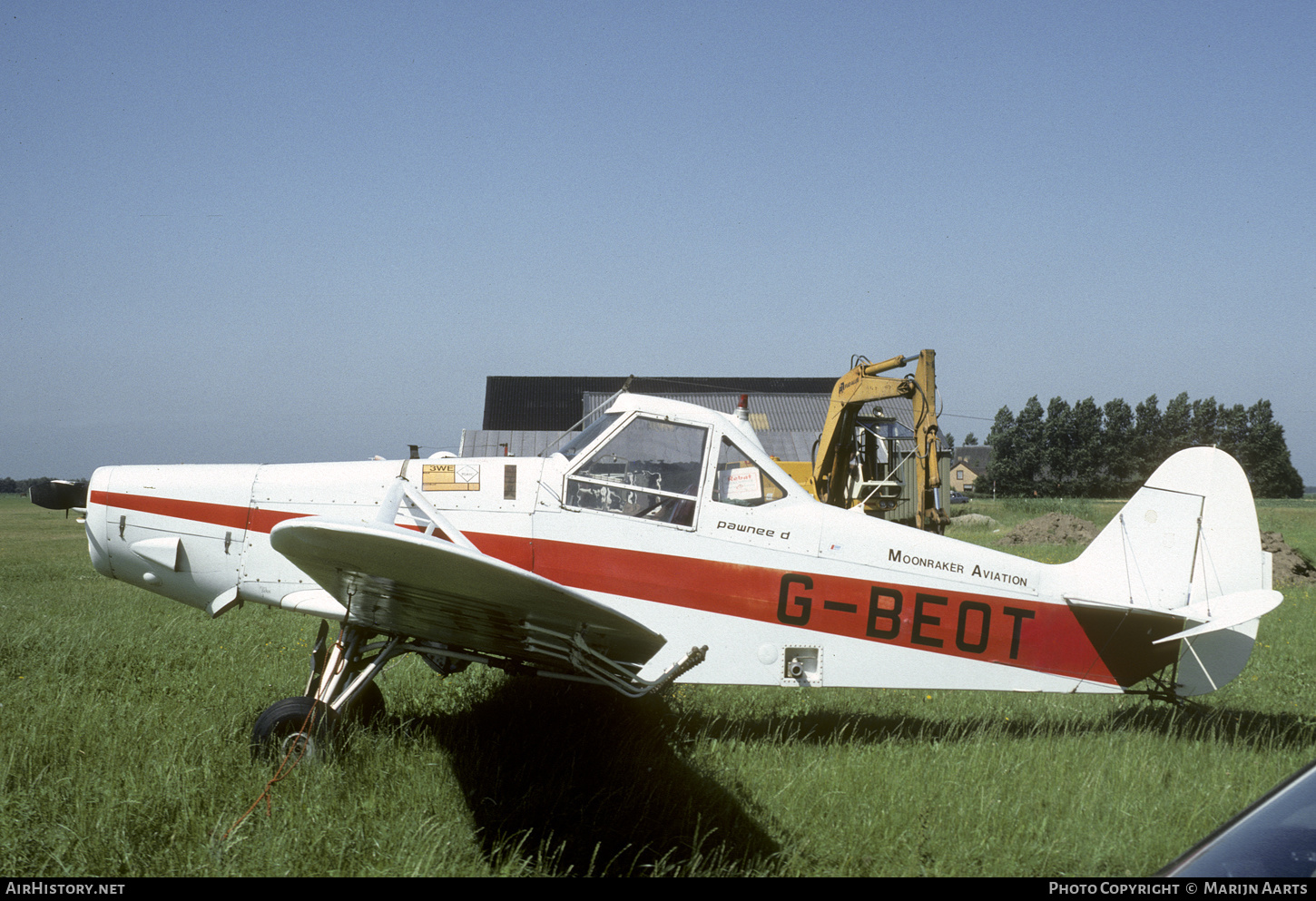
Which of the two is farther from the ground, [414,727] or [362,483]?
[362,483]

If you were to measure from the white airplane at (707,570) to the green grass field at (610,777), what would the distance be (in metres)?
0.46

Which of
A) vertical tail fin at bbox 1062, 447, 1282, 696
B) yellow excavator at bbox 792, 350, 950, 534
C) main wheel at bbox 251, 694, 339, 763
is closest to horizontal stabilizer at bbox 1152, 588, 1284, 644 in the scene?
vertical tail fin at bbox 1062, 447, 1282, 696

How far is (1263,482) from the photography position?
188ft

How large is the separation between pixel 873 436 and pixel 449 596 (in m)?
12.2

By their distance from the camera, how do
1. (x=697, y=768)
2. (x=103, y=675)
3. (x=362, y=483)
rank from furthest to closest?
(x=103, y=675)
(x=362, y=483)
(x=697, y=768)

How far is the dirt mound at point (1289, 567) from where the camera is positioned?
12867mm

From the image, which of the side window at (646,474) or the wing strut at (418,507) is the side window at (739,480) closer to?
the side window at (646,474)

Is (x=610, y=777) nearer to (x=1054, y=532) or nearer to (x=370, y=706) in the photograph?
(x=370, y=706)

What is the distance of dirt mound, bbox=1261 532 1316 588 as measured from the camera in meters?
12.9

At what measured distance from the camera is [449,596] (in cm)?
326

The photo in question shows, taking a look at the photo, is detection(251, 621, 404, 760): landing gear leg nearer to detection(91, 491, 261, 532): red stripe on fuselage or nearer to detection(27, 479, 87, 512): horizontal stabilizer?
detection(91, 491, 261, 532): red stripe on fuselage

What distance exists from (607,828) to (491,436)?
105 feet
